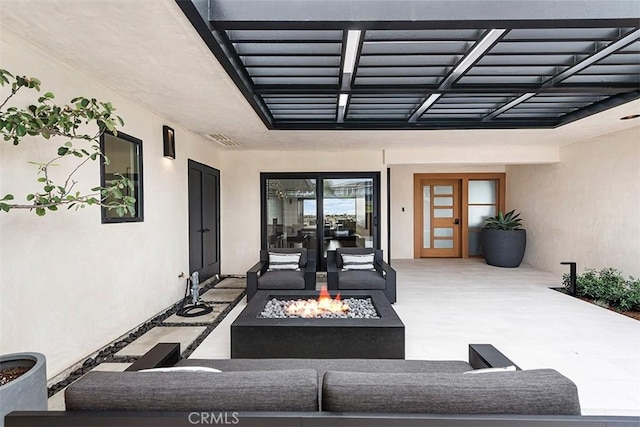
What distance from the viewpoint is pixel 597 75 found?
3303 millimetres

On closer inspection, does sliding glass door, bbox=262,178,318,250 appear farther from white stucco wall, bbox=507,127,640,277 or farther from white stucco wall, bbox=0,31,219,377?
white stucco wall, bbox=507,127,640,277

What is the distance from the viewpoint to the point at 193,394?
3.60ft

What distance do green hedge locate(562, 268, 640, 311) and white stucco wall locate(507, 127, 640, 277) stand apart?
12.4 inches

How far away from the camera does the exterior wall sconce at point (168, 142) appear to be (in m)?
4.29

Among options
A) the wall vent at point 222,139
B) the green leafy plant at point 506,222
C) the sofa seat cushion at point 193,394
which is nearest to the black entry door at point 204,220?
the wall vent at point 222,139

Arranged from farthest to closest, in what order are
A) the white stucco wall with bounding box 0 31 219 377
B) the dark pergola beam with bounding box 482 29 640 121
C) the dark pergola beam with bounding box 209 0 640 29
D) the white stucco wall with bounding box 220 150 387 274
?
the white stucco wall with bounding box 220 150 387 274, the dark pergola beam with bounding box 482 29 640 121, the white stucco wall with bounding box 0 31 219 377, the dark pergola beam with bounding box 209 0 640 29

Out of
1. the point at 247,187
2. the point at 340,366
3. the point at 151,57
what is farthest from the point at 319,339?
the point at 247,187

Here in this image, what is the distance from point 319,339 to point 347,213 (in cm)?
426

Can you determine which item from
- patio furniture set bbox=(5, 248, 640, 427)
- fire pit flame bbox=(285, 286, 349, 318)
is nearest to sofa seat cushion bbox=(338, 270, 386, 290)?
fire pit flame bbox=(285, 286, 349, 318)

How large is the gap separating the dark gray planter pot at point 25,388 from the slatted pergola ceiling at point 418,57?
212cm

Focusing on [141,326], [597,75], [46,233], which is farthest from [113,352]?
[597,75]

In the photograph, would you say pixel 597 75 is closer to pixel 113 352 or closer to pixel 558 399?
pixel 558 399

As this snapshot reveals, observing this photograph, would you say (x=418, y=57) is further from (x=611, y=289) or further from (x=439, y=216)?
(x=439, y=216)

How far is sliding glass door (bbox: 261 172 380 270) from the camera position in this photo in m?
6.70
